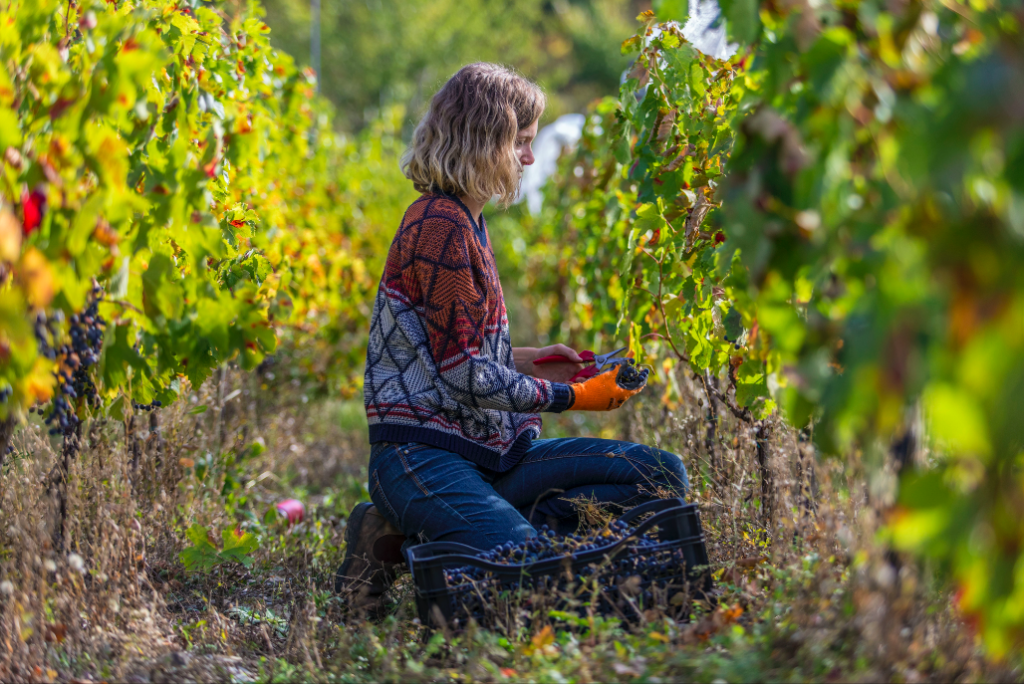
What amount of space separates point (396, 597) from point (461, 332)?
73 centimetres

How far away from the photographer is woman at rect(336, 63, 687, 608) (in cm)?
195

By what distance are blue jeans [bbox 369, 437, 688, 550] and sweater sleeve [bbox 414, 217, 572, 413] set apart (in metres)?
0.18

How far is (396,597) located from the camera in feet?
7.13

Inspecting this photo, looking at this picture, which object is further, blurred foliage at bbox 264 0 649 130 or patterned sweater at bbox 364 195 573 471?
blurred foliage at bbox 264 0 649 130

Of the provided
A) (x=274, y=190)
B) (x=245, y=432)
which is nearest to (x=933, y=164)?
(x=245, y=432)

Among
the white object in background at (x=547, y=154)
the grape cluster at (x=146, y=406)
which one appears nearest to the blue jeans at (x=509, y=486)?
the grape cluster at (x=146, y=406)

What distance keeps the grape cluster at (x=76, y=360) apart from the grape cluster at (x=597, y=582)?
82cm

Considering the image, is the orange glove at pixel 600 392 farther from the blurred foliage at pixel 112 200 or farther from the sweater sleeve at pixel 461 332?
the blurred foliage at pixel 112 200

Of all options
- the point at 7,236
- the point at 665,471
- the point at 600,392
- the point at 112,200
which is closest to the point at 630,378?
the point at 600,392

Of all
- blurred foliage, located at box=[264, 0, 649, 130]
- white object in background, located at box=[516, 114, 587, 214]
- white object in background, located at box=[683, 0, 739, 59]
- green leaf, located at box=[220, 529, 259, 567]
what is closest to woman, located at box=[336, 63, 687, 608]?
green leaf, located at box=[220, 529, 259, 567]

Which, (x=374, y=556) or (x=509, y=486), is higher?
(x=509, y=486)

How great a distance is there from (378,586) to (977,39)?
1.73 metres

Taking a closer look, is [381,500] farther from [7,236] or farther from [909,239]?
[909,239]

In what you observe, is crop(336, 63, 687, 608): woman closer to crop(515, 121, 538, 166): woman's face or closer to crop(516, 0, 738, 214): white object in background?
crop(515, 121, 538, 166): woman's face
